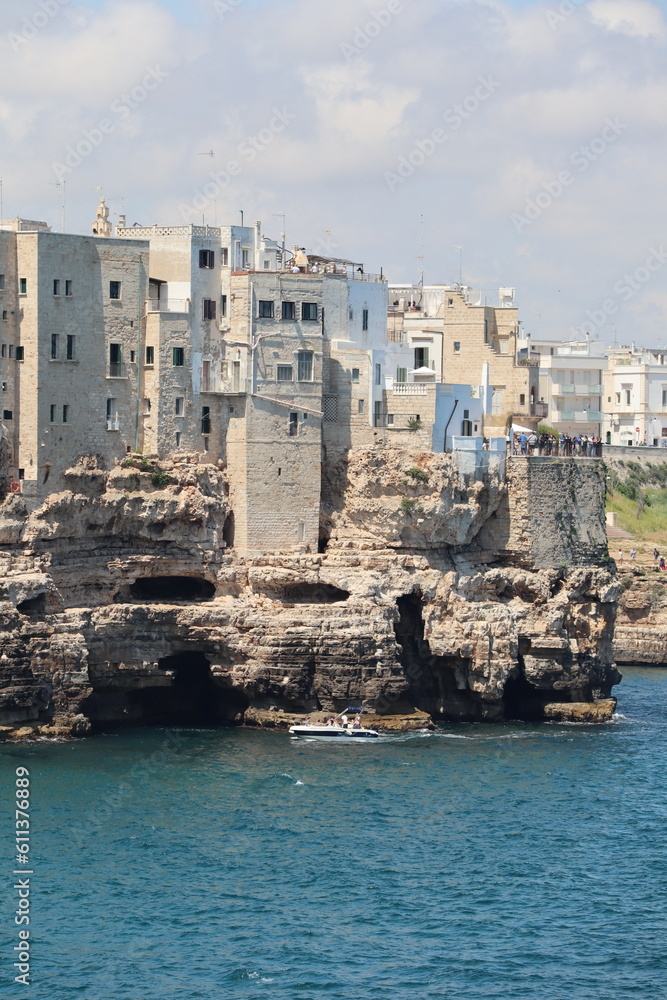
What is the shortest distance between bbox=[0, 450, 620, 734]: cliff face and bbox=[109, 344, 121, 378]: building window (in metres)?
4.10

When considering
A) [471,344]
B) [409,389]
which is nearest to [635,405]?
[471,344]

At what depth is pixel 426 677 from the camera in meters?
77.9

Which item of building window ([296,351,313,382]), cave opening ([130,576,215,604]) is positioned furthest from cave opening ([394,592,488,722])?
building window ([296,351,313,382])

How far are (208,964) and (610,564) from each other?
123 ft

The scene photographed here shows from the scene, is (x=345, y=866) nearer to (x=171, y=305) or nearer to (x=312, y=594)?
(x=312, y=594)

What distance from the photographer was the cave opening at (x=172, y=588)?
76.5 meters

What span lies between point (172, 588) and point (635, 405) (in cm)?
6426

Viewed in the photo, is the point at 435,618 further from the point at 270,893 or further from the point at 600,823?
the point at 270,893

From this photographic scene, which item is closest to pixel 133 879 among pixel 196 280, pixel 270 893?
pixel 270 893

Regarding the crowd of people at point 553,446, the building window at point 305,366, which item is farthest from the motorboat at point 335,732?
the crowd of people at point 553,446

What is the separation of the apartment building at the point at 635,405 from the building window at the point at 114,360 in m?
64.7

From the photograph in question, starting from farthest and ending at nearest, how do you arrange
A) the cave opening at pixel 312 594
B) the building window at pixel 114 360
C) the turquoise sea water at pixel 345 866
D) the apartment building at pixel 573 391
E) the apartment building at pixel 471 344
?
the apartment building at pixel 573 391 → the apartment building at pixel 471 344 → the cave opening at pixel 312 594 → the building window at pixel 114 360 → the turquoise sea water at pixel 345 866

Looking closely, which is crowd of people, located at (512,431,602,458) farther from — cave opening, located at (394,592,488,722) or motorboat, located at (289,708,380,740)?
motorboat, located at (289,708,380,740)

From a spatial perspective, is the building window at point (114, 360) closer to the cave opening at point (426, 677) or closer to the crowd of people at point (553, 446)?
the cave opening at point (426, 677)
